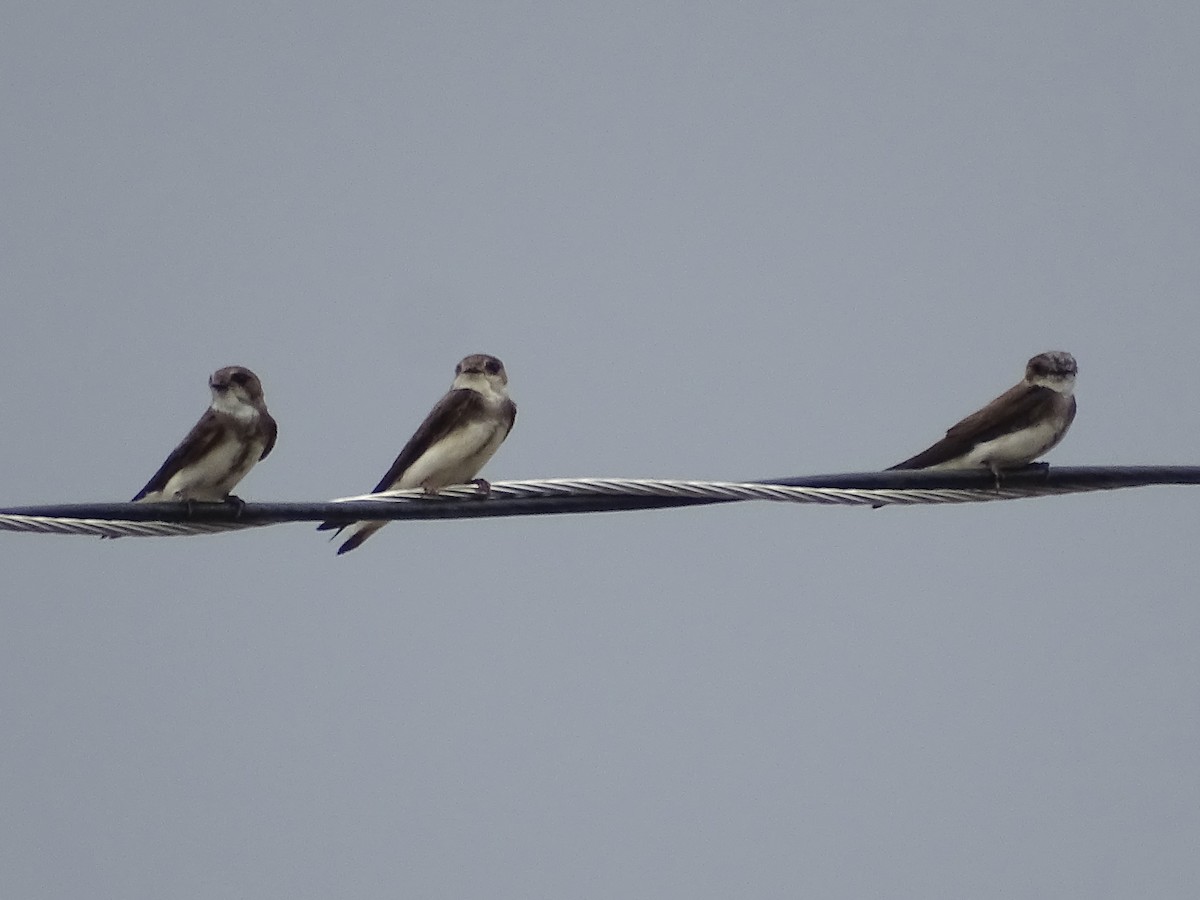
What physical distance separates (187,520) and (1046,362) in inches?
188

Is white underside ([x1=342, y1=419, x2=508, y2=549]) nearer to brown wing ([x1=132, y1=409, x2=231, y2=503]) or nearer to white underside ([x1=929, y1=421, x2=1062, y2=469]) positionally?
brown wing ([x1=132, y1=409, x2=231, y2=503])

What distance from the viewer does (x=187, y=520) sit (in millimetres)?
7109

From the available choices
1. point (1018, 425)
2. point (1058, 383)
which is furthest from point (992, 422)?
point (1058, 383)

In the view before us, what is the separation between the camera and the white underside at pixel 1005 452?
934cm

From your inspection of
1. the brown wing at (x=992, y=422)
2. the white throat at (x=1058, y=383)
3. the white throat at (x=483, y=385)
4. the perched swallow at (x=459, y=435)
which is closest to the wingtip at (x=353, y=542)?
the perched swallow at (x=459, y=435)

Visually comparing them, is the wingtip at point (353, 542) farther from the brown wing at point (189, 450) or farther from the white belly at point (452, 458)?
the brown wing at point (189, 450)

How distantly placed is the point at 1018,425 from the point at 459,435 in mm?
2876

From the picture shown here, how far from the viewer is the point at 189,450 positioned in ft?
29.2

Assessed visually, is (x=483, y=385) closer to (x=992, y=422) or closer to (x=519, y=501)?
(x=992, y=422)

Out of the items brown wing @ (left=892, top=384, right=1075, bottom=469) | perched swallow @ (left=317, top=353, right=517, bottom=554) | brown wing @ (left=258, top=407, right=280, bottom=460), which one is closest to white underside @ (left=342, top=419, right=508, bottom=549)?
perched swallow @ (left=317, top=353, right=517, bottom=554)

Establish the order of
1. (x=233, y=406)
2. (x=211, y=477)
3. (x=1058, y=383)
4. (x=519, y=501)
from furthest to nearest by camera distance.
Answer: (x=1058, y=383)
(x=233, y=406)
(x=211, y=477)
(x=519, y=501)

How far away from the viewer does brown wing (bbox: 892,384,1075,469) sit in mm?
9477

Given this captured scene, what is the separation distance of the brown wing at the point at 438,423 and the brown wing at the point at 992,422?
2350 millimetres

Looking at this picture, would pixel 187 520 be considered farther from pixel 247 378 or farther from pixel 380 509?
pixel 247 378
